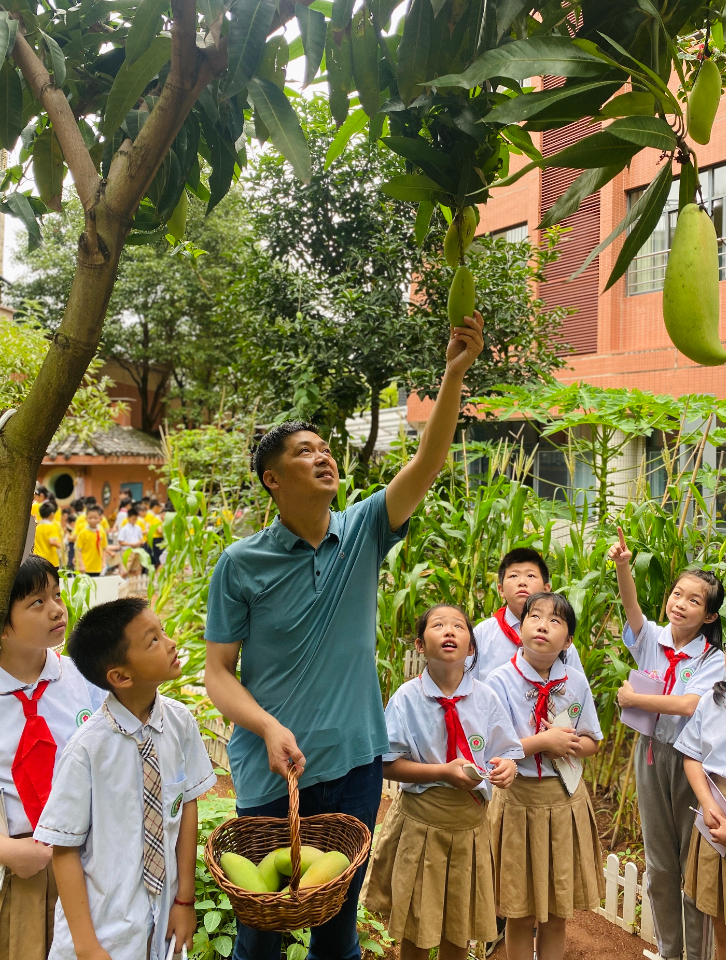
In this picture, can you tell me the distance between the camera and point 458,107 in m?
0.96

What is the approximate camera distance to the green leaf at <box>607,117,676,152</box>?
0.75m

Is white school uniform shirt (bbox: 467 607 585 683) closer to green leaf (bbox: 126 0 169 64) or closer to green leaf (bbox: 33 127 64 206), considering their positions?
green leaf (bbox: 33 127 64 206)

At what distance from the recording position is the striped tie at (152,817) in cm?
138

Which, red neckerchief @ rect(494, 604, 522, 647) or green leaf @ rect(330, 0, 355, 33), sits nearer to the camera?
green leaf @ rect(330, 0, 355, 33)

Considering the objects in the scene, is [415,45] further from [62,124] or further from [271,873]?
[271,873]

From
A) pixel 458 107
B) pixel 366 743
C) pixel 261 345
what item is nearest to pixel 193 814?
pixel 366 743

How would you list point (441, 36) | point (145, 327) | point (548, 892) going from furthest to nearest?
point (145, 327)
point (548, 892)
point (441, 36)

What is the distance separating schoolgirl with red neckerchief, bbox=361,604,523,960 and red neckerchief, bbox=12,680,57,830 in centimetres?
82

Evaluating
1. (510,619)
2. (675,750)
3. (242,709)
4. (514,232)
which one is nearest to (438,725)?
(510,619)

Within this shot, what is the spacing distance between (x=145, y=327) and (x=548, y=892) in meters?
13.9

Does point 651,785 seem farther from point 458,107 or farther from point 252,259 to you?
point 252,259

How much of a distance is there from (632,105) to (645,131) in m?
0.08

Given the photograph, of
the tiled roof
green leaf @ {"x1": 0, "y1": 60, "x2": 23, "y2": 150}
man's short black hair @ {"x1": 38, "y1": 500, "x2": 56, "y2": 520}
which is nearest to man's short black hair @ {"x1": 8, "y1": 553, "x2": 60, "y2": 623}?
green leaf @ {"x1": 0, "y1": 60, "x2": 23, "y2": 150}

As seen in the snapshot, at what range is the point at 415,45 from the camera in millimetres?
917
